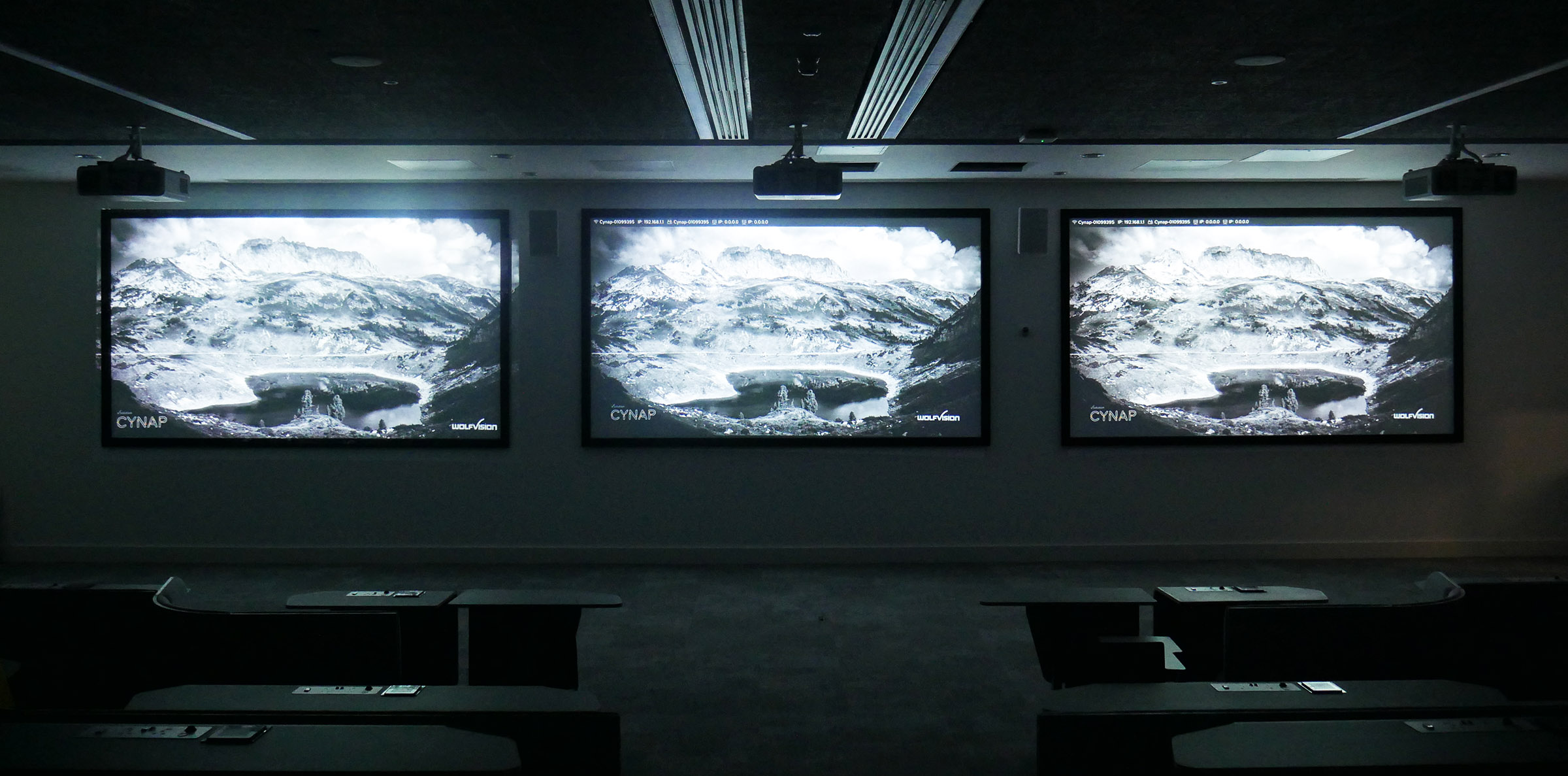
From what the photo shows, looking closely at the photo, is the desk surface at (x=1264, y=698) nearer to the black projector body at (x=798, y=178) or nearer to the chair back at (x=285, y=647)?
the chair back at (x=285, y=647)

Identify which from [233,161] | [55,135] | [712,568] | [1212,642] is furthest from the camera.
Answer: [712,568]

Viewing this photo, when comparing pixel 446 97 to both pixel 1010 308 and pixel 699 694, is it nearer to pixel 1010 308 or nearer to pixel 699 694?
pixel 699 694

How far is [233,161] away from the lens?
5.52 meters

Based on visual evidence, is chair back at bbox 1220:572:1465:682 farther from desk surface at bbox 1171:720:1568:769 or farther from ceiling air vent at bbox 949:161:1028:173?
ceiling air vent at bbox 949:161:1028:173

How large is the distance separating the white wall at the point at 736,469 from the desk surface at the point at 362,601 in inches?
122

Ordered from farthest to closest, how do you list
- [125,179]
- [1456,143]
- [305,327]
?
[305,327] → [1456,143] → [125,179]

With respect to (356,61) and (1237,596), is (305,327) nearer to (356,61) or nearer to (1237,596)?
(356,61)

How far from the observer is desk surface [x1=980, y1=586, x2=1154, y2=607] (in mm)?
3242

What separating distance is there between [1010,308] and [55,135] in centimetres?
560

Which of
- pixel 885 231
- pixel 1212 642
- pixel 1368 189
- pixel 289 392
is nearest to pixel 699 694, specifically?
pixel 1212 642

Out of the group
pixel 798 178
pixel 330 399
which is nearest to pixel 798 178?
pixel 798 178

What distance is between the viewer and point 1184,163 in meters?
5.79

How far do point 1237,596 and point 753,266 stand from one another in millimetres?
3887

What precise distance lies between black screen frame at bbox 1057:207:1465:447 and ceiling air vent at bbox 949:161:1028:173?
2.31ft
